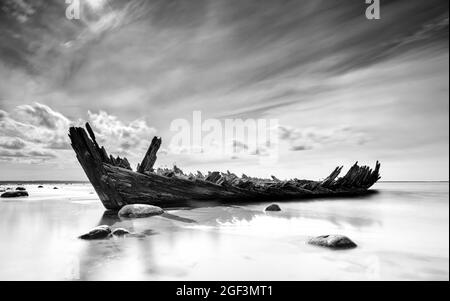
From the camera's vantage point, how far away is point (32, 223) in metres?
7.24

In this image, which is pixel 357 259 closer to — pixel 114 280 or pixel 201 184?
pixel 114 280

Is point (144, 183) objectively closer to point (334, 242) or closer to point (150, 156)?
point (150, 156)

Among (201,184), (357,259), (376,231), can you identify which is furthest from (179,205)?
(357,259)

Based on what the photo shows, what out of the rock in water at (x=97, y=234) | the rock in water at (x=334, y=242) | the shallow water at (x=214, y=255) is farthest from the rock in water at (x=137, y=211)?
the rock in water at (x=334, y=242)

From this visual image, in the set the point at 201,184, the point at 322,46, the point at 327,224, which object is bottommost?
the point at 327,224

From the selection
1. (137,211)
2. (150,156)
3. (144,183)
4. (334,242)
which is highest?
(150,156)

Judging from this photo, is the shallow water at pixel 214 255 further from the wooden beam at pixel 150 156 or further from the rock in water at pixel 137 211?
the wooden beam at pixel 150 156

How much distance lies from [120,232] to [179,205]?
5.52 metres

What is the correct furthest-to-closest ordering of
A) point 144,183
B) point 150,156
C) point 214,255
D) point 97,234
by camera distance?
point 150,156 < point 144,183 < point 97,234 < point 214,255

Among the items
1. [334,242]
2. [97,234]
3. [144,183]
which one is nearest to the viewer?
[334,242]

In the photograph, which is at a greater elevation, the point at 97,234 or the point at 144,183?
the point at 144,183

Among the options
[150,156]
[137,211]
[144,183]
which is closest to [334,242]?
[137,211]
